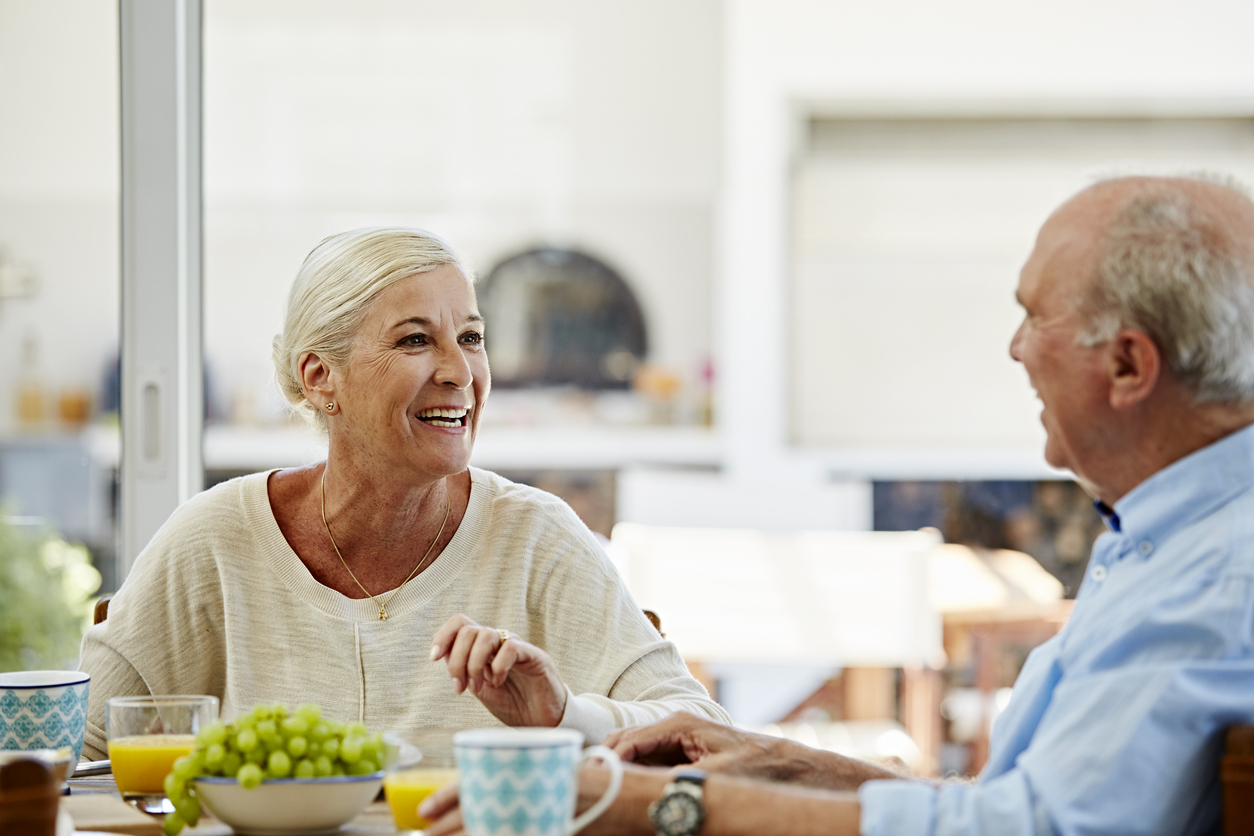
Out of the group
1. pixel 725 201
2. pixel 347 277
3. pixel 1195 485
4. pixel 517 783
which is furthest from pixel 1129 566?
pixel 725 201

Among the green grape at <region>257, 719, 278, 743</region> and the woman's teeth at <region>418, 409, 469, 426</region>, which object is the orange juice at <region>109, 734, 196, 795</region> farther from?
the woman's teeth at <region>418, 409, 469, 426</region>

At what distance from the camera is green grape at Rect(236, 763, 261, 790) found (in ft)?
3.28

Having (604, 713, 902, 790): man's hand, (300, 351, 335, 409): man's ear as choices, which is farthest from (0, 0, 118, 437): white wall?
(604, 713, 902, 790): man's hand

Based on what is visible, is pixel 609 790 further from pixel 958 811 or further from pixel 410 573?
pixel 410 573

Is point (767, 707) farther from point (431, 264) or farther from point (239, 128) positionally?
point (431, 264)

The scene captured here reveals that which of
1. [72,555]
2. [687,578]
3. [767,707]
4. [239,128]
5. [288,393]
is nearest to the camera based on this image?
[288,393]

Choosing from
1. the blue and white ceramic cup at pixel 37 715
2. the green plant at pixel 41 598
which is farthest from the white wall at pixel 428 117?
the blue and white ceramic cup at pixel 37 715

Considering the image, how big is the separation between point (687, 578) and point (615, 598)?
1.96 metres

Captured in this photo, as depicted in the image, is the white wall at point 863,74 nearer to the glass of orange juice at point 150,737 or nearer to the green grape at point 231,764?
the glass of orange juice at point 150,737

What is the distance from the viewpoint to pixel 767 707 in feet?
16.2

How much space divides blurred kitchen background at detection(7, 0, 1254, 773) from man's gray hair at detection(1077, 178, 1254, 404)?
4.33 m

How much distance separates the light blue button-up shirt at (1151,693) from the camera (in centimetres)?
95

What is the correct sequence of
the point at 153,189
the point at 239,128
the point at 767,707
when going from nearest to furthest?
the point at 153,189, the point at 767,707, the point at 239,128

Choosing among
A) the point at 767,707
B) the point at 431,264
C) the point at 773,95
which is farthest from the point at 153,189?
the point at 773,95
